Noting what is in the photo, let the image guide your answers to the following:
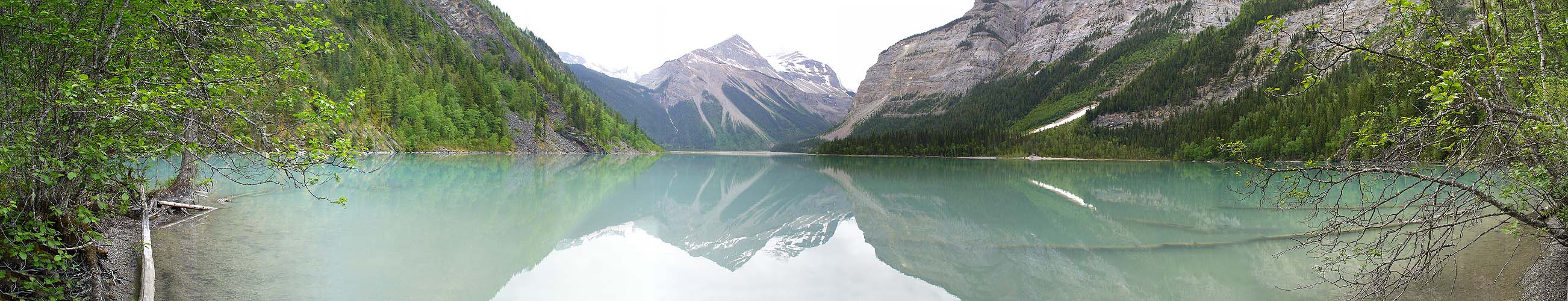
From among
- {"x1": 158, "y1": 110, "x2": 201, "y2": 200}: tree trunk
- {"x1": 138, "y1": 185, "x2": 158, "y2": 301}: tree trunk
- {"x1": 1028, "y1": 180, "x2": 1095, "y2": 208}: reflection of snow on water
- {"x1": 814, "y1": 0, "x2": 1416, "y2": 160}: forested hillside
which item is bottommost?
{"x1": 1028, "y1": 180, "x2": 1095, "y2": 208}: reflection of snow on water

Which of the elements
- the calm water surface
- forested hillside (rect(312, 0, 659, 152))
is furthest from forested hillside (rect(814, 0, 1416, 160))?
forested hillside (rect(312, 0, 659, 152))

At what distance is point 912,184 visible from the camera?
29.8 meters

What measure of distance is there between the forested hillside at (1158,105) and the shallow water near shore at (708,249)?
37.7m

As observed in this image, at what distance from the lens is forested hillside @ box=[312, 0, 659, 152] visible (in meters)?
56.8

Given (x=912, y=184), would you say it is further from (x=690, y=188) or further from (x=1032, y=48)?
(x=1032, y=48)

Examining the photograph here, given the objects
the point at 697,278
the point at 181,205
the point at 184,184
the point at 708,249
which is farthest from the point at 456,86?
the point at 697,278

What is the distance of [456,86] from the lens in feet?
244

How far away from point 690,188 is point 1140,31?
558ft

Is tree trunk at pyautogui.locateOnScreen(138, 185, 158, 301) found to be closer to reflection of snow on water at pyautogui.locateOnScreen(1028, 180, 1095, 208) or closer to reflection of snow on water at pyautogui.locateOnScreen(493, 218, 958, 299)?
reflection of snow on water at pyautogui.locateOnScreen(493, 218, 958, 299)

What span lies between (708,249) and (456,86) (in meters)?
75.9

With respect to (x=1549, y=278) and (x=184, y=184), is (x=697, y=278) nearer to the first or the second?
(x=1549, y=278)

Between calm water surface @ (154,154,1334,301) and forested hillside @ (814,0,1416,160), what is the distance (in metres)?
38.0

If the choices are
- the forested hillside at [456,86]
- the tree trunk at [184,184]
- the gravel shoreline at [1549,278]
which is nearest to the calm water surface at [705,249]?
the tree trunk at [184,184]

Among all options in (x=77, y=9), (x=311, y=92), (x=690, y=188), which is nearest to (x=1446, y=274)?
(x=311, y=92)
